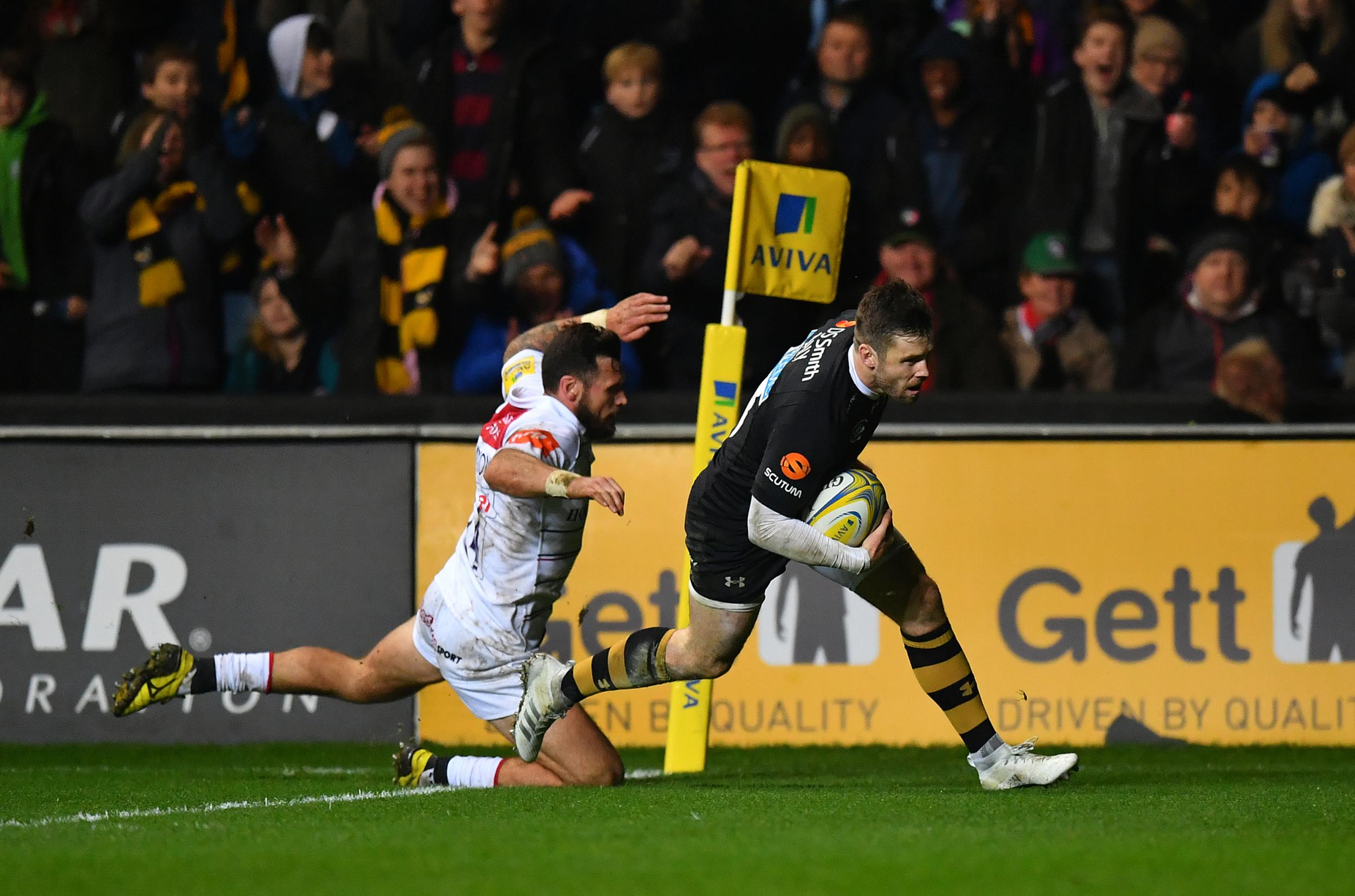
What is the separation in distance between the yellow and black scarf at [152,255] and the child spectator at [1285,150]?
595 centimetres

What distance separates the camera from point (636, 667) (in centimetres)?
624

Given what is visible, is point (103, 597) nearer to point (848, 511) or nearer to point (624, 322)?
point (624, 322)

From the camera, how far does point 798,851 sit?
4.57 meters

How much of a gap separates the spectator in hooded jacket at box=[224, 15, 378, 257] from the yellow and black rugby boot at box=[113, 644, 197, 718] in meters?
3.33

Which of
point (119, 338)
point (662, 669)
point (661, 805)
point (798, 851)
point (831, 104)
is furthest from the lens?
point (831, 104)

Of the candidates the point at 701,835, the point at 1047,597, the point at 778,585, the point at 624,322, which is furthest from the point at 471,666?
the point at 1047,597

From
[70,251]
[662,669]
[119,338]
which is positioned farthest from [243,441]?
[662,669]

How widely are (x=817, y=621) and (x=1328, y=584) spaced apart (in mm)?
2421

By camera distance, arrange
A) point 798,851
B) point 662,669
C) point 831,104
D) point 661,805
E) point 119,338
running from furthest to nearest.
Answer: point 831,104 < point 119,338 < point 662,669 < point 661,805 < point 798,851

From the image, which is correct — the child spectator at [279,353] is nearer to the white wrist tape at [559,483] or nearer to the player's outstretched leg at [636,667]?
the player's outstretched leg at [636,667]

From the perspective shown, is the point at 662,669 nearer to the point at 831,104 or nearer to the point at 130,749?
the point at 130,749

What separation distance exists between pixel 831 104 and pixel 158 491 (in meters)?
4.24

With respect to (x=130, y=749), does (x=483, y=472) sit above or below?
above

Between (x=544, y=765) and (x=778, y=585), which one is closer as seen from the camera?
(x=544, y=765)
